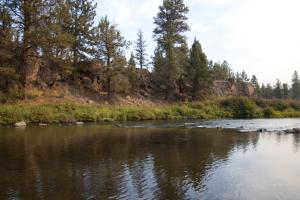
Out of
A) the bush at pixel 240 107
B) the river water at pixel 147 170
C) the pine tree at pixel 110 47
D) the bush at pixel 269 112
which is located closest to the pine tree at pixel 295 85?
the bush at pixel 269 112

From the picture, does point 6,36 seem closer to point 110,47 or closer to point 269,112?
point 110,47

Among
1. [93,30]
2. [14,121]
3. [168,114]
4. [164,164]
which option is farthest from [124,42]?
[164,164]

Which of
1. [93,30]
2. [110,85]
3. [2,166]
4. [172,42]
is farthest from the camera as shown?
[172,42]

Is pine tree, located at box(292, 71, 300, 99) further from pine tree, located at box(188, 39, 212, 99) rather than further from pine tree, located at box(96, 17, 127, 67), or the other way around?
pine tree, located at box(96, 17, 127, 67)

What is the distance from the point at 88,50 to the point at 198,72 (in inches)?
905

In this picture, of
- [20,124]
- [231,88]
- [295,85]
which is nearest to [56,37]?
[20,124]

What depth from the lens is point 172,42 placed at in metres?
69.3

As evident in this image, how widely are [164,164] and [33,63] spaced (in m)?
39.0

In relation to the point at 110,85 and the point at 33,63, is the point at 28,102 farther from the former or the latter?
the point at 110,85

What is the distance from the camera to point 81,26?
178 feet

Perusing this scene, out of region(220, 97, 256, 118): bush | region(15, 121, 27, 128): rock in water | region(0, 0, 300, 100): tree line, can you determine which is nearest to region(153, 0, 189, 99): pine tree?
region(0, 0, 300, 100): tree line

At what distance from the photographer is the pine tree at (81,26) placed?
178 feet

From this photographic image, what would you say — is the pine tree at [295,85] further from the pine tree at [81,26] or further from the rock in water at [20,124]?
the rock in water at [20,124]

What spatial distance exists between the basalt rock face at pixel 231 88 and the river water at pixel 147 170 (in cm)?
6396
